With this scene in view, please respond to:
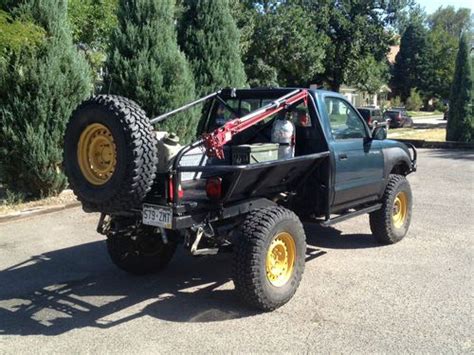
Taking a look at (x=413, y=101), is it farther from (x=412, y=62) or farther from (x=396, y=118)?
(x=396, y=118)

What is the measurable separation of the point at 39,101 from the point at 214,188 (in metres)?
5.80

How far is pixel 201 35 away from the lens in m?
12.7

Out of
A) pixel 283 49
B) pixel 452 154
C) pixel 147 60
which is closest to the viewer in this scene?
pixel 147 60

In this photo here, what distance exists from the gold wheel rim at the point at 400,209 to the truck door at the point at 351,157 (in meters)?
0.62

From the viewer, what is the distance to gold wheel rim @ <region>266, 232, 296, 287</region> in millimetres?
5082

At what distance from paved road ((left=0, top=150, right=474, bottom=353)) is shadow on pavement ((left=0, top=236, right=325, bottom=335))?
10 mm

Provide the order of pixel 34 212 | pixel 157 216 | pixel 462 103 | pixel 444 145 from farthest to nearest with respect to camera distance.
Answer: pixel 462 103, pixel 444 145, pixel 34 212, pixel 157 216

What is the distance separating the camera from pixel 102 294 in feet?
17.9

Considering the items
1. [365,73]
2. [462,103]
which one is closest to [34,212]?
[462,103]

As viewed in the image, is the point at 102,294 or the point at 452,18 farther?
the point at 452,18

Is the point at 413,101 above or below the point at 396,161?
above

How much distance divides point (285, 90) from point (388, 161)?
1.86 meters

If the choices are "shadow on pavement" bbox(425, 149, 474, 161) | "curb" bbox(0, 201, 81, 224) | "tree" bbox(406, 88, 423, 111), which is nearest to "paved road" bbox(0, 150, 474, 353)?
"curb" bbox(0, 201, 81, 224)

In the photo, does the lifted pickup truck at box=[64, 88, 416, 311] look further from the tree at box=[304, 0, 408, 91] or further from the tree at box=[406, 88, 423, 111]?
the tree at box=[406, 88, 423, 111]
